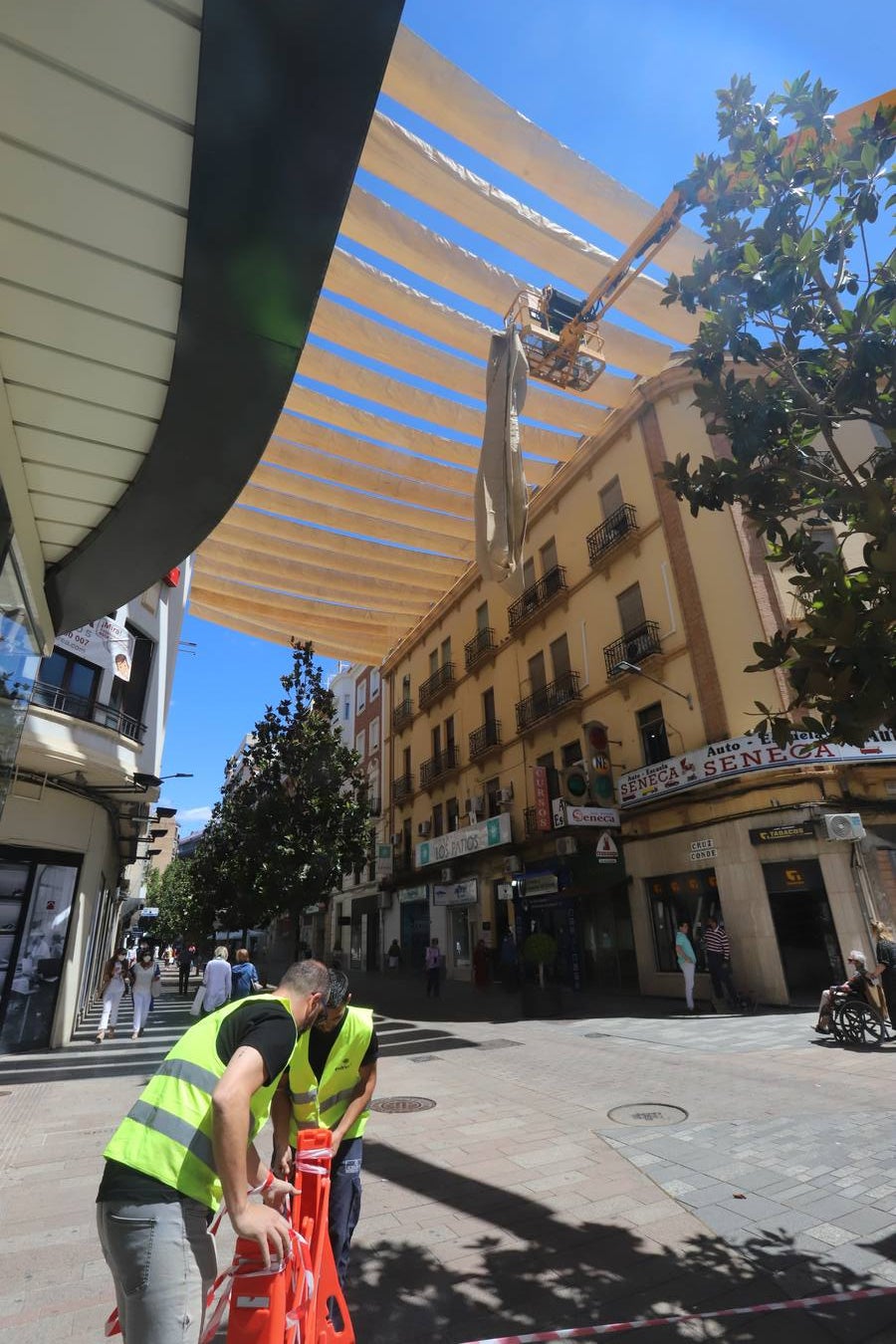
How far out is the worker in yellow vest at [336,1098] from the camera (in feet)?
10.3

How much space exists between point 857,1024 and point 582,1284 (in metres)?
7.83

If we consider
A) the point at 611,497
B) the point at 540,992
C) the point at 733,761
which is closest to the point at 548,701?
the point at 611,497

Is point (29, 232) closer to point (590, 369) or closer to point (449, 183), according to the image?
point (449, 183)

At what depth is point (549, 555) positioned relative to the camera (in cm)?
2297

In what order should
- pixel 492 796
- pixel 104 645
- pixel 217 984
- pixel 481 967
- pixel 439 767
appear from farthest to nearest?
pixel 439 767
pixel 492 796
pixel 481 967
pixel 217 984
pixel 104 645

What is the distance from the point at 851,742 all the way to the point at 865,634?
0.60m

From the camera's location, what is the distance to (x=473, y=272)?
13.8m

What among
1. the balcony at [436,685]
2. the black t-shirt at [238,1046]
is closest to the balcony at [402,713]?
the balcony at [436,685]

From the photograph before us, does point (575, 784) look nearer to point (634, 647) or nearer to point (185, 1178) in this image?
point (634, 647)

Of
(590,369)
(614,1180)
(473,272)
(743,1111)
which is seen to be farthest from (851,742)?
(590,369)

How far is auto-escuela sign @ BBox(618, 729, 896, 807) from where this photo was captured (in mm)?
13547

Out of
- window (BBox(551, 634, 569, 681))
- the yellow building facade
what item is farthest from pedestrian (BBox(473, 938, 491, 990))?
window (BBox(551, 634, 569, 681))

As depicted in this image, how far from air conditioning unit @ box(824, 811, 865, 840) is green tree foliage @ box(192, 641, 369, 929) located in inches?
450

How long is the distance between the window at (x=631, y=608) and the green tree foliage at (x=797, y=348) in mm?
13675
